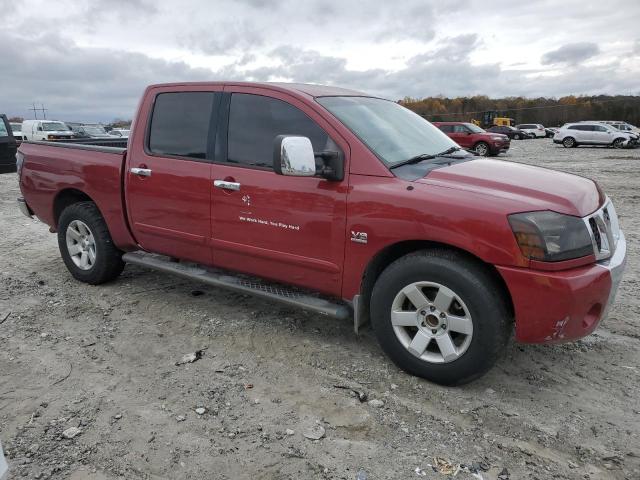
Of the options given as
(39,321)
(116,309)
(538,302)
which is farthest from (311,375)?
(39,321)

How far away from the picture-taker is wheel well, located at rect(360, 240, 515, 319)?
298 cm

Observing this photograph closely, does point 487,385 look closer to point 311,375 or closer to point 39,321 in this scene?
point 311,375

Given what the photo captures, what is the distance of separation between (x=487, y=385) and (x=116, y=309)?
124 inches

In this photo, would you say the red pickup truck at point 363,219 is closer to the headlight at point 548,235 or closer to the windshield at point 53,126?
the headlight at point 548,235

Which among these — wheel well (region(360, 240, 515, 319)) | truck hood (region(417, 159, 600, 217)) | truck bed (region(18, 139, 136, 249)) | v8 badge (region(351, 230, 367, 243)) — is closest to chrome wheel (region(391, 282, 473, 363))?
wheel well (region(360, 240, 515, 319))

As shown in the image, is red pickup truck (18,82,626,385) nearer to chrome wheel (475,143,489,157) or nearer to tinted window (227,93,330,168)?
tinted window (227,93,330,168)

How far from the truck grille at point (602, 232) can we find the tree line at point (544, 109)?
56.0 m

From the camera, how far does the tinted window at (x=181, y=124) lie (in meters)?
4.05

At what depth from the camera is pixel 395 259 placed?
337 cm

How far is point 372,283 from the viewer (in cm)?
343

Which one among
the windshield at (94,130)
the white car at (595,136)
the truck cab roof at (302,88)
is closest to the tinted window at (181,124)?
the truck cab roof at (302,88)

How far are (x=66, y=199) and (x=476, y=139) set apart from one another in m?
22.6

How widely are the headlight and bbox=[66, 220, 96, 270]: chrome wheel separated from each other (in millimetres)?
3880

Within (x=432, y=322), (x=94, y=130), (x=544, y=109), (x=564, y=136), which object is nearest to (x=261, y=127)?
(x=432, y=322)
